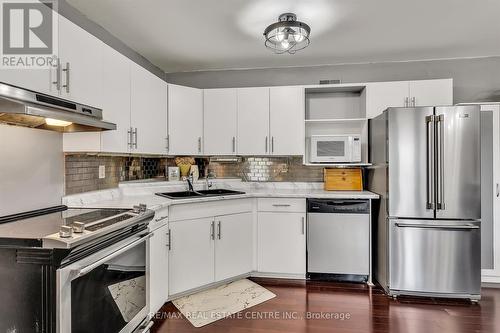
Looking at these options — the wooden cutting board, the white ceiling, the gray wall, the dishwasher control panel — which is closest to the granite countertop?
the dishwasher control panel

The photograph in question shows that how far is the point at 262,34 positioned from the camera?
280cm

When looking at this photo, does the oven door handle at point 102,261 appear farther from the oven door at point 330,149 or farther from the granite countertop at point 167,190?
the oven door at point 330,149

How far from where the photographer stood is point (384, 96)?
10.9ft

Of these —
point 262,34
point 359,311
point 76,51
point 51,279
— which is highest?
point 262,34

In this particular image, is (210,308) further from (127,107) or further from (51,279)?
(127,107)

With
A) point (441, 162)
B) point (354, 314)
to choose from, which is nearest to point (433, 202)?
point (441, 162)

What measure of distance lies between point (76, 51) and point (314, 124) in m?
2.57

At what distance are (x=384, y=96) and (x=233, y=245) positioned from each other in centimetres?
227

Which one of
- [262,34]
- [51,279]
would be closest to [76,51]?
[51,279]

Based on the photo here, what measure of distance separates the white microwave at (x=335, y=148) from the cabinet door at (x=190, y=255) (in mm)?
1389

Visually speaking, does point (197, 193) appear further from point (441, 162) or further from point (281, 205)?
point (441, 162)

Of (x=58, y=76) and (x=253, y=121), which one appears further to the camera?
(x=253, y=121)

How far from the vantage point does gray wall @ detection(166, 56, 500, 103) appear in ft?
11.3

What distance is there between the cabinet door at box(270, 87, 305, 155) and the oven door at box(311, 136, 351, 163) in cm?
14
